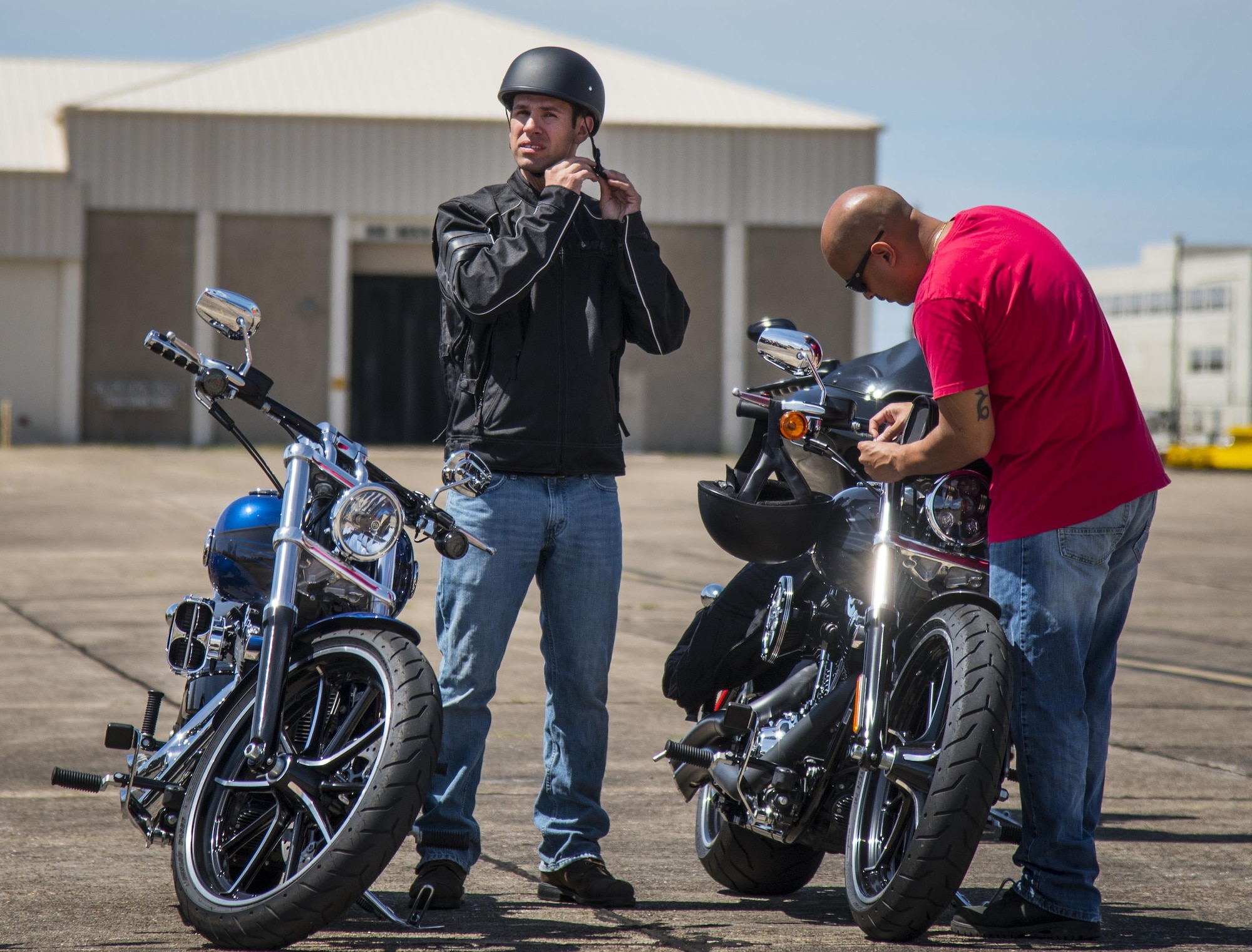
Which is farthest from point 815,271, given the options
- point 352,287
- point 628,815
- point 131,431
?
point 628,815

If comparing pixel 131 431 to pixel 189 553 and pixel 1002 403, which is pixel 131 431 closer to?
pixel 189 553

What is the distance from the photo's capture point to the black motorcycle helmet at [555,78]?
4.09 metres

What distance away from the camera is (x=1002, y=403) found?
373 centimetres

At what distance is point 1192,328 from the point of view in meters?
90.4

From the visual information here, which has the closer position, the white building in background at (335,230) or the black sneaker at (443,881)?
the black sneaker at (443,881)

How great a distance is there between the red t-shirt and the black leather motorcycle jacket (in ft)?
2.28

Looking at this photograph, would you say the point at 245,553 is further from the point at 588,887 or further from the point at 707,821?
the point at 707,821

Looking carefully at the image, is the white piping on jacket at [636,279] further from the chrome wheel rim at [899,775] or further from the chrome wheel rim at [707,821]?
the chrome wheel rim at [707,821]

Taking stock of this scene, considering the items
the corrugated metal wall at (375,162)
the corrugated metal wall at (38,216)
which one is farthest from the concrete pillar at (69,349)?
the corrugated metal wall at (375,162)

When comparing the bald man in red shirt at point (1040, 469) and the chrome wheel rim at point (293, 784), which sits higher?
the bald man in red shirt at point (1040, 469)

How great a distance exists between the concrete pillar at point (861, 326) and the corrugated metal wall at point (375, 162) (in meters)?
2.71

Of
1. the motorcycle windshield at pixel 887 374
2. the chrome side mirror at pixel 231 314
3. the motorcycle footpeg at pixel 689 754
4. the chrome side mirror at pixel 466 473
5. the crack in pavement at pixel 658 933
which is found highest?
the chrome side mirror at pixel 231 314

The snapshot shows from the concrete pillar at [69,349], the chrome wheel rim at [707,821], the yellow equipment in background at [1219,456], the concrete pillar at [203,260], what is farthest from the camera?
the concrete pillar at [203,260]

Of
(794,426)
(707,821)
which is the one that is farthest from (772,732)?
(794,426)
